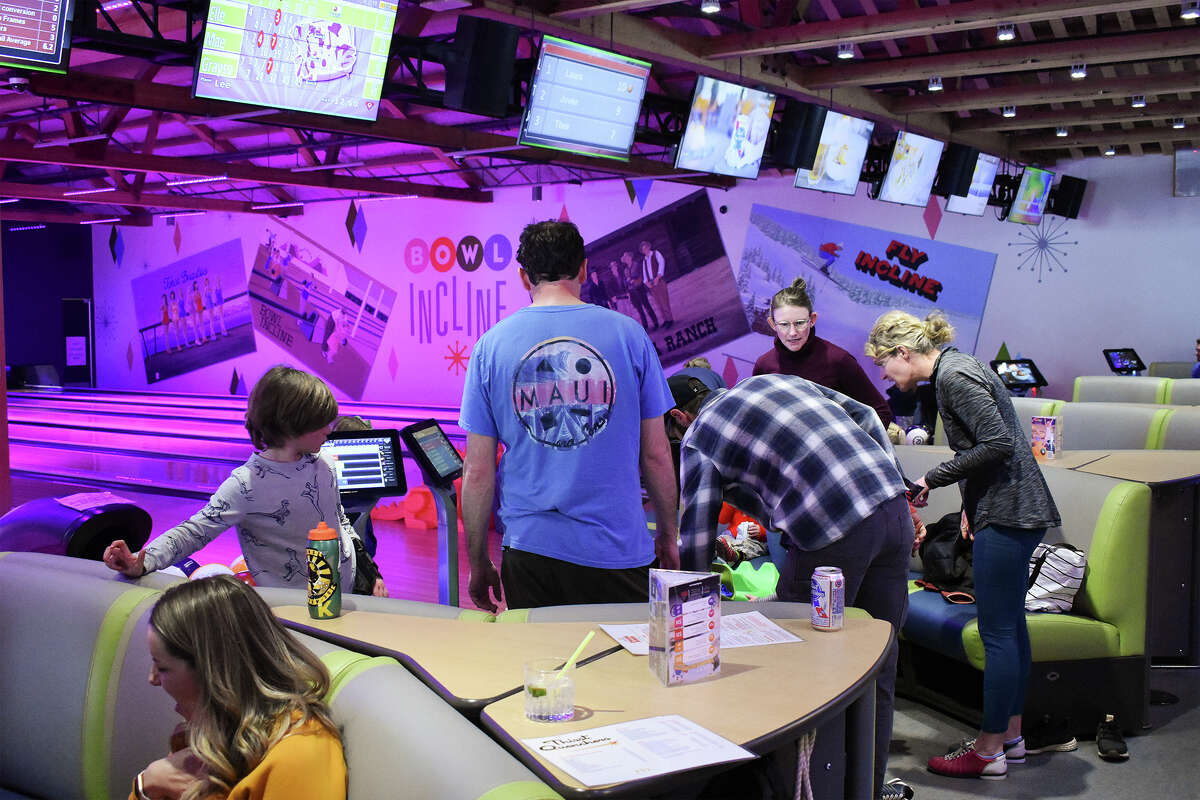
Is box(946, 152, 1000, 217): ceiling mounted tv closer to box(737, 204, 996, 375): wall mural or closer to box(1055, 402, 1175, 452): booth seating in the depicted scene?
box(737, 204, 996, 375): wall mural

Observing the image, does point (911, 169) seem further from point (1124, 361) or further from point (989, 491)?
point (989, 491)

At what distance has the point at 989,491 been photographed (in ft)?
9.73

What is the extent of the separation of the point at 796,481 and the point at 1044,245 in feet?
29.7

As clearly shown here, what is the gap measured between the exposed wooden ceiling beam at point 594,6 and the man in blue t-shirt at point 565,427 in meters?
3.00

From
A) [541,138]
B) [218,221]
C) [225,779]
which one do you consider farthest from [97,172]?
[225,779]

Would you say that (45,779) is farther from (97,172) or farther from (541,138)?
(97,172)

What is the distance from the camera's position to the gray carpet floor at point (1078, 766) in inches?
122

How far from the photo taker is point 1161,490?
3965 millimetres

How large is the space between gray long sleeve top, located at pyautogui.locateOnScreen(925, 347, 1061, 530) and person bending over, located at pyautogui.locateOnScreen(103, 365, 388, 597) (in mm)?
1698

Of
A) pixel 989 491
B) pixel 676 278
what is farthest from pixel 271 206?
pixel 989 491

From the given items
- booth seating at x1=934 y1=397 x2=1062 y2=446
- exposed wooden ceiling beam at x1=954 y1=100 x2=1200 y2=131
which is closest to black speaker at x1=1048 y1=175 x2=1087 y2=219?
exposed wooden ceiling beam at x1=954 y1=100 x2=1200 y2=131

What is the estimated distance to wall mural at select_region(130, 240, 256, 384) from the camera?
17062 mm

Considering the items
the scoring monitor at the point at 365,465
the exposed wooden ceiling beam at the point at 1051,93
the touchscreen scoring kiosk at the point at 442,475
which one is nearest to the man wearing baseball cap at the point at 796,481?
the touchscreen scoring kiosk at the point at 442,475

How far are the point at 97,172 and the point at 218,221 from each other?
212 cm
